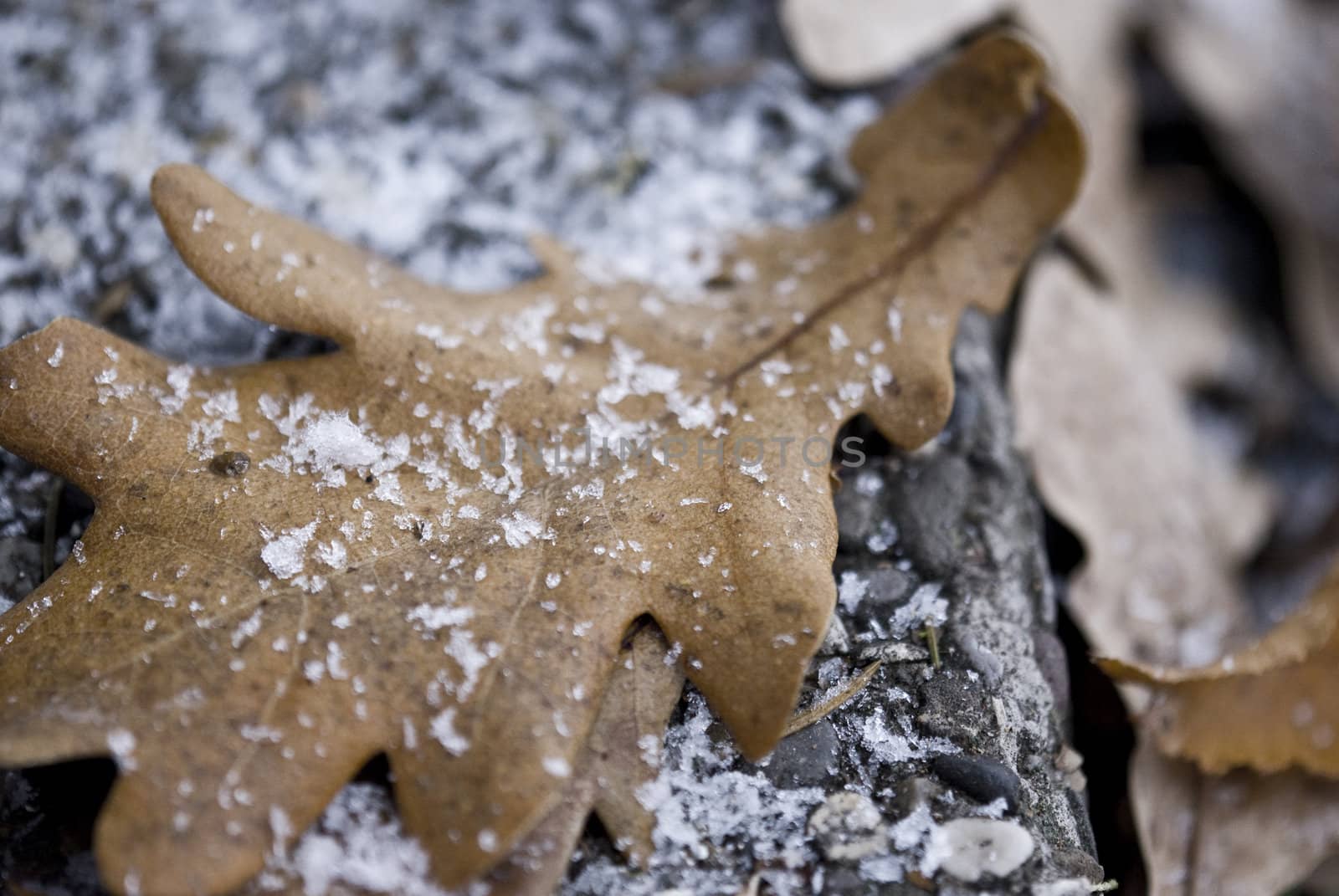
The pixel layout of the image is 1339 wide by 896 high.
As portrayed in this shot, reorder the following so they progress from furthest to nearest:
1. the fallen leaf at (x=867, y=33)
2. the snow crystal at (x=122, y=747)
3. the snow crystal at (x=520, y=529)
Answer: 1. the fallen leaf at (x=867, y=33)
2. the snow crystal at (x=520, y=529)
3. the snow crystal at (x=122, y=747)

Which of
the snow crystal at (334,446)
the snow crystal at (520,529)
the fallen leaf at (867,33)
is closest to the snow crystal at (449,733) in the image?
the snow crystal at (520,529)

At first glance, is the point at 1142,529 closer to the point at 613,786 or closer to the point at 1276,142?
the point at 613,786

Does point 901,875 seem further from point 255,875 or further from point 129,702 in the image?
point 129,702

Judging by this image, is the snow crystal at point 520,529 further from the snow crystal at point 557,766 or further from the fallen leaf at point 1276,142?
the fallen leaf at point 1276,142

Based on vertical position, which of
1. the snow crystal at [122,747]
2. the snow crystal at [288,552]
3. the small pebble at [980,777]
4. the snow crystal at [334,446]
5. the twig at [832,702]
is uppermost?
the snow crystal at [334,446]

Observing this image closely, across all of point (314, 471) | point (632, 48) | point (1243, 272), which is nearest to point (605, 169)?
point (632, 48)

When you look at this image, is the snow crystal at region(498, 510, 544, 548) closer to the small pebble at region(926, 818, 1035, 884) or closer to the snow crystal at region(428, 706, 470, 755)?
the snow crystal at region(428, 706, 470, 755)

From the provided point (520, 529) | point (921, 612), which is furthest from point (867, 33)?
point (520, 529)

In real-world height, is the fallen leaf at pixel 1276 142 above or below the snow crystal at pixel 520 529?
below
